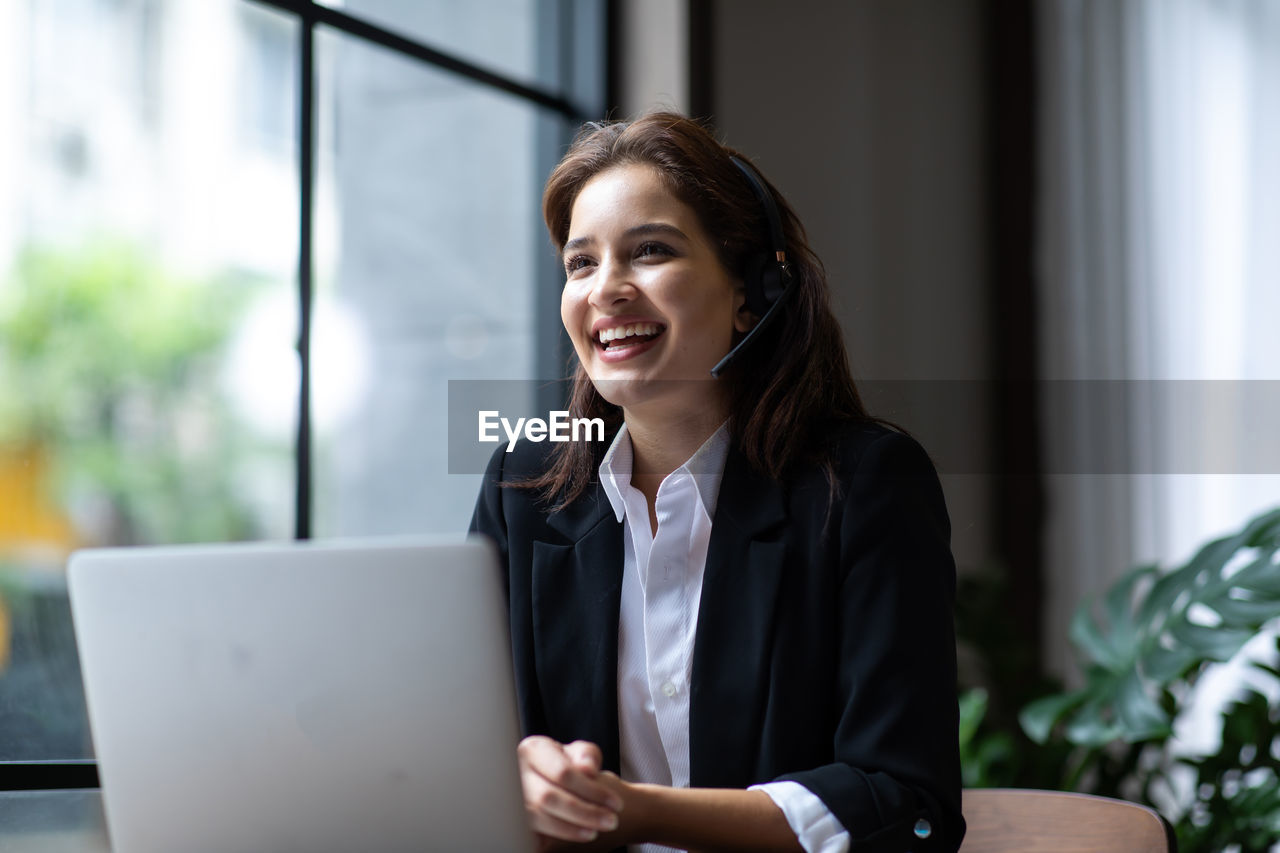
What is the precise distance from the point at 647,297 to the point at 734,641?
40 cm

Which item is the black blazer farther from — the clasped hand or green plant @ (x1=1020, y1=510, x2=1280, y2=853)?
green plant @ (x1=1020, y1=510, x2=1280, y2=853)

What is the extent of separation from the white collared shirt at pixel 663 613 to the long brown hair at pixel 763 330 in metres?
0.07

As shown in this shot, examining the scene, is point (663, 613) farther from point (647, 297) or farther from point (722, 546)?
point (647, 297)

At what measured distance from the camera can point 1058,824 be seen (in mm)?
1365

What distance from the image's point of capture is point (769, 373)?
1.47 metres

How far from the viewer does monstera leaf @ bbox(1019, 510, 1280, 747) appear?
2.03m

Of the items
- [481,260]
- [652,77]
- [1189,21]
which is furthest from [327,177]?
[1189,21]

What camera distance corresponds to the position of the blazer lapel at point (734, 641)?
1.26 metres

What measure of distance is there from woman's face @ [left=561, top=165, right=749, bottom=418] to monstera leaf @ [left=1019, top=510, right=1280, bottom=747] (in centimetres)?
114

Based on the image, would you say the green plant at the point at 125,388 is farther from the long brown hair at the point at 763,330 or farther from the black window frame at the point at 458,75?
the long brown hair at the point at 763,330

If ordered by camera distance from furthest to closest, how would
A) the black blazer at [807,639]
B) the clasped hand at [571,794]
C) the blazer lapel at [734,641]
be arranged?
the blazer lapel at [734,641]
the black blazer at [807,639]
the clasped hand at [571,794]

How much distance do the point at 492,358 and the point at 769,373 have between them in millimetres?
1488

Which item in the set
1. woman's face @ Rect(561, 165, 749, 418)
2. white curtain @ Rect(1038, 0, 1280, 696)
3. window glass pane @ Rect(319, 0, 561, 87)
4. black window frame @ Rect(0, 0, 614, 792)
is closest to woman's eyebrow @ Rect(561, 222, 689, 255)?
woman's face @ Rect(561, 165, 749, 418)

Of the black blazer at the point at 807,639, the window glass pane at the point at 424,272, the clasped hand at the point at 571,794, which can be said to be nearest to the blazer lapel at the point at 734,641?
the black blazer at the point at 807,639
